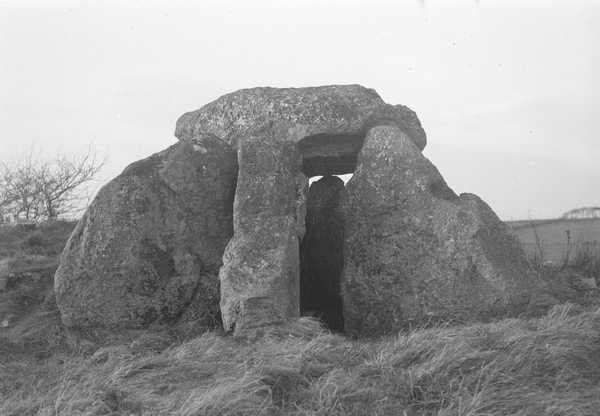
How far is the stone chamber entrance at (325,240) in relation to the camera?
9625mm

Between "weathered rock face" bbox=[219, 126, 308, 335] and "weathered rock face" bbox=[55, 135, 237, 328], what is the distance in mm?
608

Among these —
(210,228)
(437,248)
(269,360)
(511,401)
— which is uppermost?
(210,228)

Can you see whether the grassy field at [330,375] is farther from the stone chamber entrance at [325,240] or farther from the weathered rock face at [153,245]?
the stone chamber entrance at [325,240]

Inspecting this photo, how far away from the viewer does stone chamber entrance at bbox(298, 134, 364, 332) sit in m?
9.62

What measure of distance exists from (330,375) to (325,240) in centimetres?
456

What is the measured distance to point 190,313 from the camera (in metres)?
8.50

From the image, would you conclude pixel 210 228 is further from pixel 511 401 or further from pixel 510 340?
pixel 511 401

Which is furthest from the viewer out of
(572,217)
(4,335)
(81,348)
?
(572,217)

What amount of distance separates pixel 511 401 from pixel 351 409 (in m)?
1.13

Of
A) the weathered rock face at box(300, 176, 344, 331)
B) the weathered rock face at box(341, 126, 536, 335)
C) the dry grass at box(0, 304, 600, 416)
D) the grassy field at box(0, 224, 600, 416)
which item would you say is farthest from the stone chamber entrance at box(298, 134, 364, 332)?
the dry grass at box(0, 304, 600, 416)

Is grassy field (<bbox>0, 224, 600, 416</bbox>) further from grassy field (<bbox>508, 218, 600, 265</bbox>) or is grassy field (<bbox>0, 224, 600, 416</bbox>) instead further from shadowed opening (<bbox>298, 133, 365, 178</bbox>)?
grassy field (<bbox>508, 218, 600, 265</bbox>)

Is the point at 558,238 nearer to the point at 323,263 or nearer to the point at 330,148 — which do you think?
the point at 323,263

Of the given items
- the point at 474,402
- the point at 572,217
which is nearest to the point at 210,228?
the point at 474,402

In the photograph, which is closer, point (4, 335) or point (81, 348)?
point (81, 348)
